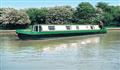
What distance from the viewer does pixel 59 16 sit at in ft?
184

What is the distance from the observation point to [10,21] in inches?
2069

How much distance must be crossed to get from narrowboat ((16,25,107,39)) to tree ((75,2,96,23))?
18174 mm

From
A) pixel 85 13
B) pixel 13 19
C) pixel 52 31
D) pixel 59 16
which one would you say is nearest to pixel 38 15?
pixel 13 19

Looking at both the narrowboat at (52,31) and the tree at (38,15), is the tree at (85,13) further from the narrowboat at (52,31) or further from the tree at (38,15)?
the narrowboat at (52,31)

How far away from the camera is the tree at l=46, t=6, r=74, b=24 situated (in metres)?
54.8

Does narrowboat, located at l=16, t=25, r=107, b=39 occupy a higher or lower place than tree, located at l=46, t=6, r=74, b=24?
higher

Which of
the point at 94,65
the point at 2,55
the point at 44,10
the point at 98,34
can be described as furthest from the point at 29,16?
the point at 94,65

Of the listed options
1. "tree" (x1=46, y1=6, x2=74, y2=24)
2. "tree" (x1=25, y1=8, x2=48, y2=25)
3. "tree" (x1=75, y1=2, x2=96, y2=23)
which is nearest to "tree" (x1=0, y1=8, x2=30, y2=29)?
"tree" (x1=25, y1=8, x2=48, y2=25)

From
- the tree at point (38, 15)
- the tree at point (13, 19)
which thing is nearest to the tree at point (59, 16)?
the tree at point (38, 15)

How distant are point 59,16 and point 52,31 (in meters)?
26.3

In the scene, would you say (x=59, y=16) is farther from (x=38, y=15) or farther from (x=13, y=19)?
(x=13, y=19)

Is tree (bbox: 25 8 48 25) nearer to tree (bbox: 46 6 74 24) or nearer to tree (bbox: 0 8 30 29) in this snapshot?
tree (bbox: 46 6 74 24)

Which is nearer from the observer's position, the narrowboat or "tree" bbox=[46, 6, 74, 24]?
the narrowboat

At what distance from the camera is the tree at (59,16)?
2156 inches
